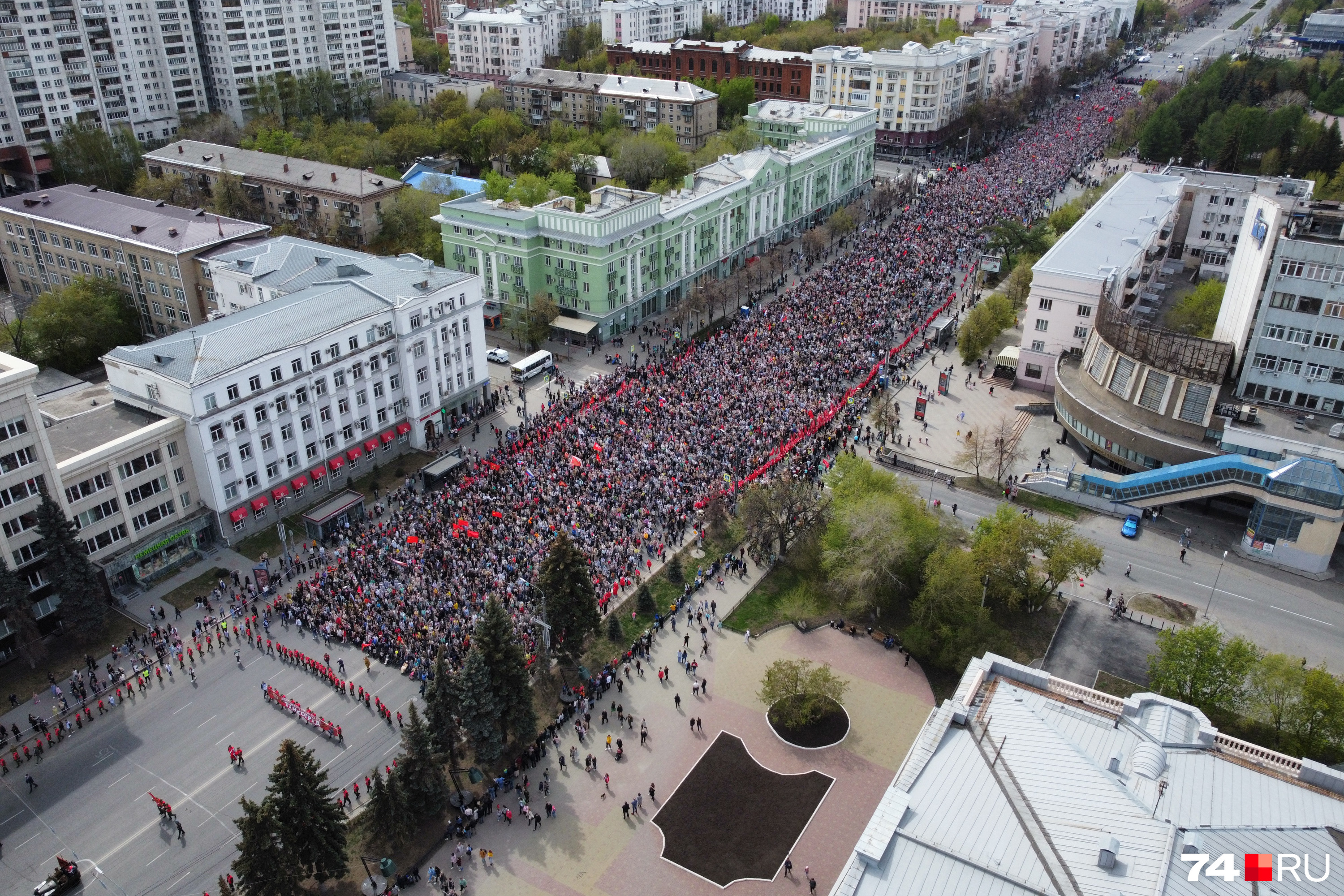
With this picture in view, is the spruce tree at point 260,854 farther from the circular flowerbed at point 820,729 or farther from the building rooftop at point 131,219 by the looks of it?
the building rooftop at point 131,219

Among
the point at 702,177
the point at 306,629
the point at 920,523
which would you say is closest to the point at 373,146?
the point at 702,177

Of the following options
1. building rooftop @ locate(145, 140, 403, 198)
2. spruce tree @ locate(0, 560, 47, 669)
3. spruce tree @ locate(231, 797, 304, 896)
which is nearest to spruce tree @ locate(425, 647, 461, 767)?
spruce tree @ locate(231, 797, 304, 896)

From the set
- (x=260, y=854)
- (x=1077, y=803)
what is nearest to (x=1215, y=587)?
(x=1077, y=803)

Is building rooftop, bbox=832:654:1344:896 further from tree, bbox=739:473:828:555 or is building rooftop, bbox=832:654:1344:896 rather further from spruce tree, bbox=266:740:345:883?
tree, bbox=739:473:828:555

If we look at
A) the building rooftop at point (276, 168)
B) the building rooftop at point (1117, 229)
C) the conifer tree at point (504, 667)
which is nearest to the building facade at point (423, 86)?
the building rooftop at point (276, 168)

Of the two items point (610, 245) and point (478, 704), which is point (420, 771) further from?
point (610, 245)

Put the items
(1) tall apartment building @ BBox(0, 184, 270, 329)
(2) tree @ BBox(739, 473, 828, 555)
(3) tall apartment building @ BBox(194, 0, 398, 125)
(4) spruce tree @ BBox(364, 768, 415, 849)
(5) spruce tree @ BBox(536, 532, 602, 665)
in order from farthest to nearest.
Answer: (3) tall apartment building @ BBox(194, 0, 398, 125)
(1) tall apartment building @ BBox(0, 184, 270, 329)
(2) tree @ BBox(739, 473, 828, 555)
(5) spruce tree @ BBox(536, 532, 602, 665)
(4) spruce tree @ BBox(364, 768, 415, 849)

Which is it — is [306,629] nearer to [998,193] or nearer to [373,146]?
[373,146]
